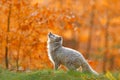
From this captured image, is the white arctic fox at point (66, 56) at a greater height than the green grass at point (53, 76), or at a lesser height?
greater

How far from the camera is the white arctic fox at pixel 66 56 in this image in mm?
11500

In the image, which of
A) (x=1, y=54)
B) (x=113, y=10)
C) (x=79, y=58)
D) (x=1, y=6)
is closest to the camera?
(x=79, y=58)

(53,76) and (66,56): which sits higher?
(66,56)

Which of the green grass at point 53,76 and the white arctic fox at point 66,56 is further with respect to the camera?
the white arctic fox at point 66,56

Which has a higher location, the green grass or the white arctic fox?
the white arctic fox

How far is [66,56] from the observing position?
37.8 feet

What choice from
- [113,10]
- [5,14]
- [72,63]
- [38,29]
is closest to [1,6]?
[5,14]

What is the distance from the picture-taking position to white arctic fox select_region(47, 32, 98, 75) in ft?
37.7

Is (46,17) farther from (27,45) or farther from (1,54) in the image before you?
(1,54)

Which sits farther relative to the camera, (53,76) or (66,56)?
(66,56)

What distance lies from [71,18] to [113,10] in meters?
14.3

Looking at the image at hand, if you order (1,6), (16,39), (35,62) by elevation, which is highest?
(1,6)

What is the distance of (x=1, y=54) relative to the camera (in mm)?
15477

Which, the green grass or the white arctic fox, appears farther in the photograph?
the white arctic fox
